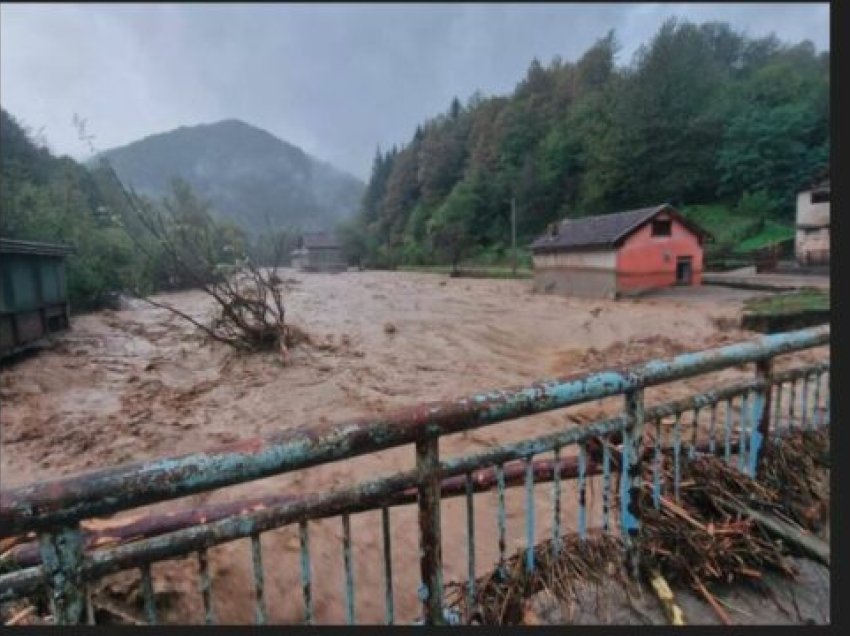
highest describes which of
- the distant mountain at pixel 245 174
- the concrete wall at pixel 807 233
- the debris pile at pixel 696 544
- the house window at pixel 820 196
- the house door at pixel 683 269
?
the distant mountain at pixel 245 174

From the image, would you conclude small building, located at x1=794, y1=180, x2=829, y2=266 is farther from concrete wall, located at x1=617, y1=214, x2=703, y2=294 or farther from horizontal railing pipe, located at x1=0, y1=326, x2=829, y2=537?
horizontal railing pipe, located at x1=0, y1=326, x2=829, y2=537

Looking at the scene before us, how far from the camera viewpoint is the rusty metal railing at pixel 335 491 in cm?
88

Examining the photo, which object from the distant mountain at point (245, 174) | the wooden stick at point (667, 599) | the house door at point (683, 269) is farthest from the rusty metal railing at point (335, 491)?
the distant mountain at point (245, 174)

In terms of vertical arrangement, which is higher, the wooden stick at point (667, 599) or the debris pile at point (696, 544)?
the debris pile at point (696, 544)

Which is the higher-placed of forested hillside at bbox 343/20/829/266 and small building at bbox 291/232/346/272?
forested hillside at bbox 343/20/829/266

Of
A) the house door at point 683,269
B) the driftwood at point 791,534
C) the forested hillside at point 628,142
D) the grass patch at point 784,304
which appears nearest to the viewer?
the driftwood at point 791,534

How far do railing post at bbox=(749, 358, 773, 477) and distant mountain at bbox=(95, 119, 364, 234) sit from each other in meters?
2.81

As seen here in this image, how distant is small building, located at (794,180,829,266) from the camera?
97.2 inches

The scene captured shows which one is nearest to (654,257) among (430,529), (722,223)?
(722,223)

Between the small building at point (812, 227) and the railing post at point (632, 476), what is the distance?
155 cm

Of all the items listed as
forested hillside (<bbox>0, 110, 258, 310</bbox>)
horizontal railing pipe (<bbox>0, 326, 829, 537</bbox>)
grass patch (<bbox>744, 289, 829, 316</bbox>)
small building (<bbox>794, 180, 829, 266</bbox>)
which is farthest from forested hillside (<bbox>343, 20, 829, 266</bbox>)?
horizontal railing pipe (<bbox>0, 326, 829, 537</bbox>)

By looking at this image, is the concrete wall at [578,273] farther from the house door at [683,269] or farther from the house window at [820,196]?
the house window at [820,196]

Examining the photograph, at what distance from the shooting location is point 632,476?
1.64 m

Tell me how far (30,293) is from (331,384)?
3677 mm
